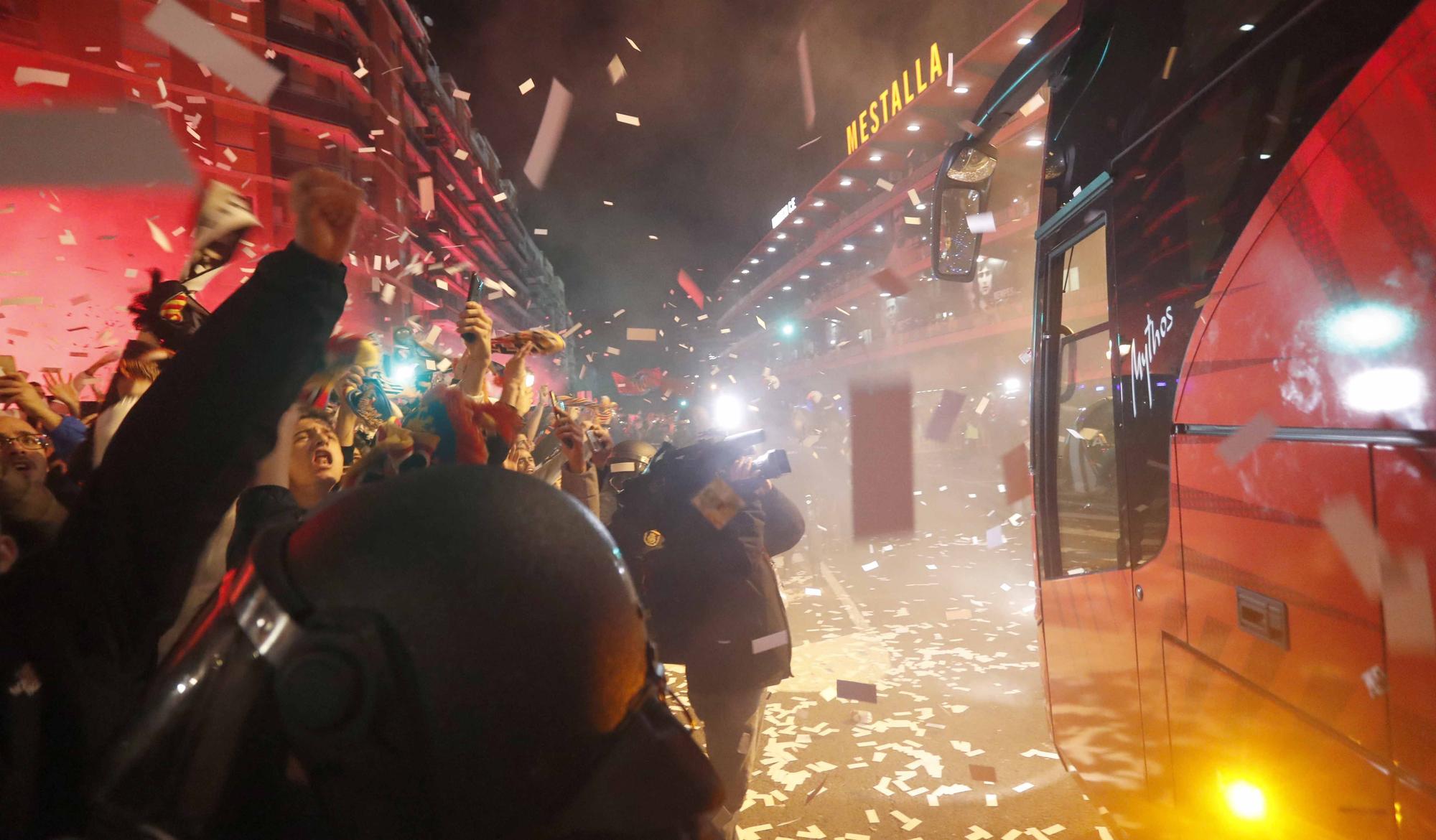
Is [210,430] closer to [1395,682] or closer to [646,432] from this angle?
[1395,682]

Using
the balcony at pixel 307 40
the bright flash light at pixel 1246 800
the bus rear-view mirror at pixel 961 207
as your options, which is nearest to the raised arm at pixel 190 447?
the bright flash light at pixel 1246 800

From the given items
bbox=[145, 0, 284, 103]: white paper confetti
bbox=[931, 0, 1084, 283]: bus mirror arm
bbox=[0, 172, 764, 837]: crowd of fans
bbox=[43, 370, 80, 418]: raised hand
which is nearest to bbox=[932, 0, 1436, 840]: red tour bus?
bbox=[931, 0, 1084, 283]: bus mirror arm

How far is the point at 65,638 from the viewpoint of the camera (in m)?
1.32

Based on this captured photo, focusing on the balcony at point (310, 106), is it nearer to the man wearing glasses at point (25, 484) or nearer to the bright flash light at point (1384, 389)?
the man wearing glasses at point (25, 484)

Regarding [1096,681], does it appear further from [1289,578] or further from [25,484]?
[25,484]

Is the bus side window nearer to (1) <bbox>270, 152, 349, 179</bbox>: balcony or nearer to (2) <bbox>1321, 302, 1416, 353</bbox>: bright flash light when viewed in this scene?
(2) <bbox>1321, 302, 1416, 353</bbox>: bright flash light

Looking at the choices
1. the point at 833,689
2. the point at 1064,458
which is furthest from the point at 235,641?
the point at 1064,458

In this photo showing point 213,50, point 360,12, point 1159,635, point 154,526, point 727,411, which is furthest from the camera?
point 360,12

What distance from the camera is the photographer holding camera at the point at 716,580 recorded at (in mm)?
3707

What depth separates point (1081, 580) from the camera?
10.1 feet

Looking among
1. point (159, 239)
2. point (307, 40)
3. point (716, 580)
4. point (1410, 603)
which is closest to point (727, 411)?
point (159, 239)

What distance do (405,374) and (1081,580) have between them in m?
7.95

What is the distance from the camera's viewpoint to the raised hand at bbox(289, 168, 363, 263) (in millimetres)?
1467

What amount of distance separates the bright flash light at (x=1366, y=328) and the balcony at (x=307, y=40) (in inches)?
1528
